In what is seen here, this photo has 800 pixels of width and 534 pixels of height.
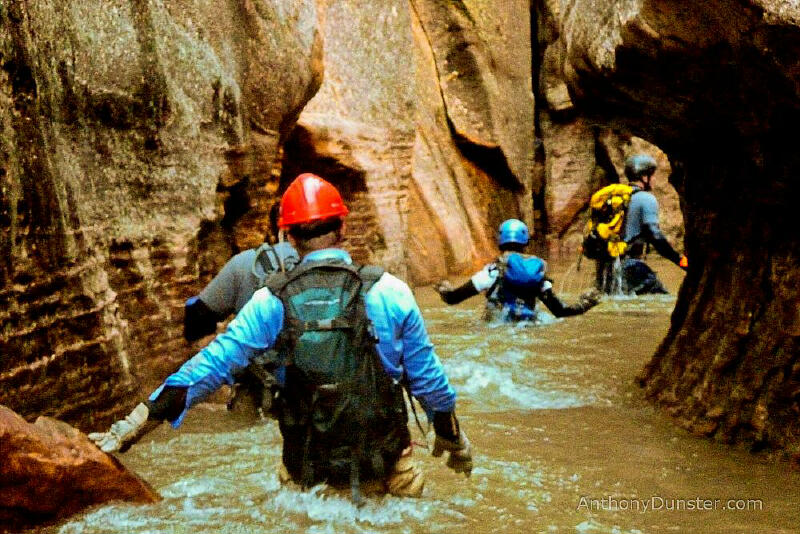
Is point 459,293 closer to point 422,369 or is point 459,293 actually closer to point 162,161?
point 162,161

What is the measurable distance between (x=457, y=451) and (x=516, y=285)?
4.65 m

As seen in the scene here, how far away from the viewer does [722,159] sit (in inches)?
201

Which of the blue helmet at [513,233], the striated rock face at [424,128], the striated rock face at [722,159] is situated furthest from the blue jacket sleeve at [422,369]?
the striated rock face at [424,128]

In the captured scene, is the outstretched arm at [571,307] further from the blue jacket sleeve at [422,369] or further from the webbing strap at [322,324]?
the webbing strap at [322,324]

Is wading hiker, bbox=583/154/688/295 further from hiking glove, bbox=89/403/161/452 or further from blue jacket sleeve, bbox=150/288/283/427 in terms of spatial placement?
hiking glove, bbox=89/403/161/452

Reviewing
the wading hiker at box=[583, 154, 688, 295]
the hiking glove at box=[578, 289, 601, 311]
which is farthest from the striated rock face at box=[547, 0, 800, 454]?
the wading hiker at box=[583, 154, 688, 295]

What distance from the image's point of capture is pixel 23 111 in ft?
15.5

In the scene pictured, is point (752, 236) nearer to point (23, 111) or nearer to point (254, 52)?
point (23, 111)

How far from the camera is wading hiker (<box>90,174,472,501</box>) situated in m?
3.07

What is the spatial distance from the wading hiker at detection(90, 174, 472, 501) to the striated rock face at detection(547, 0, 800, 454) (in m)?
2.00

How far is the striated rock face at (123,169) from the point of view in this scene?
4.65 meters

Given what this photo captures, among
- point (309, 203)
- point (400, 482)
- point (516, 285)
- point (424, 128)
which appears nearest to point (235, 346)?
point (309, 203)

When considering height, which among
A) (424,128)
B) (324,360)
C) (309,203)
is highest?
(424,128)

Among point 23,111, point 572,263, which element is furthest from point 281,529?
point 572,263
